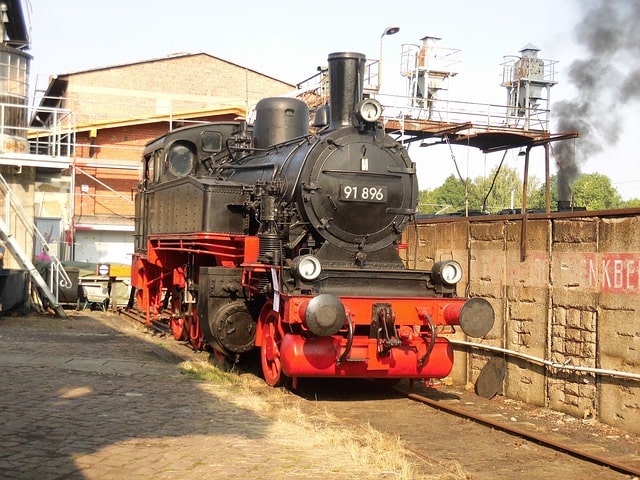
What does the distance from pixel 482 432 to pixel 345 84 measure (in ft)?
14.4

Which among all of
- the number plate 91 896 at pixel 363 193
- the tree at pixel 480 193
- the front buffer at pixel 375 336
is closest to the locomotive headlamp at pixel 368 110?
the number plate 91 896 at pixel 363 193

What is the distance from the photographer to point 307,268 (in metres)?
9.02

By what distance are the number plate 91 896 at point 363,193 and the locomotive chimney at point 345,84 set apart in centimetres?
84

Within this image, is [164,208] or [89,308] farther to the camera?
[89,308]

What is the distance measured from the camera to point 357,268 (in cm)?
954

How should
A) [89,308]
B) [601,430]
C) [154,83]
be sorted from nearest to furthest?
[601,430], [89,308], [154,83]

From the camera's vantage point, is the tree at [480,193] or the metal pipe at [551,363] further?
the tree at [480,193]

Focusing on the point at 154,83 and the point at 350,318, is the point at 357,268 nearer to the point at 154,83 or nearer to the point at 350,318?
the point at 350,318

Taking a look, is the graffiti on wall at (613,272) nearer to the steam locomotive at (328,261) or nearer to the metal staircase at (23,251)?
the steam locomotive at (328,261)

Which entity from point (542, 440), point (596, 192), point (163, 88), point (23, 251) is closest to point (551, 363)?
point (542, 440)

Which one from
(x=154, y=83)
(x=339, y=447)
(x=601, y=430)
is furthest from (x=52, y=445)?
(x=154, y=83)

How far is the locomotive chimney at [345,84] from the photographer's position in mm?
9953

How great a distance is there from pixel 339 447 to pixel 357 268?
3.04 m

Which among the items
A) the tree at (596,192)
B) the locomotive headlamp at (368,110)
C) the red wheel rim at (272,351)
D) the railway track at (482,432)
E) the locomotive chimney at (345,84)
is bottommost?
the railway track at (482,432)
